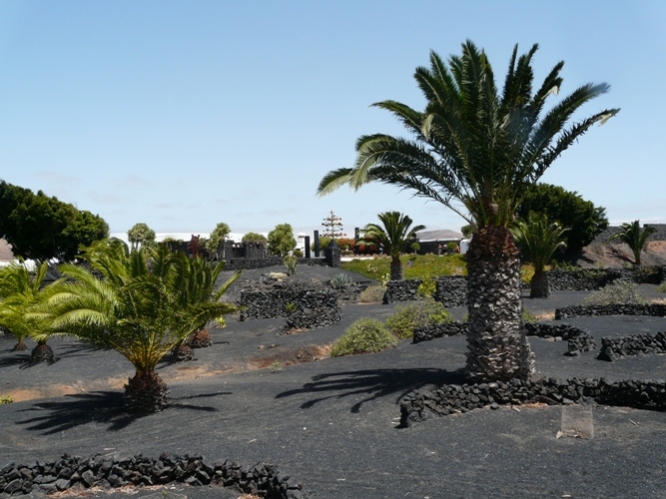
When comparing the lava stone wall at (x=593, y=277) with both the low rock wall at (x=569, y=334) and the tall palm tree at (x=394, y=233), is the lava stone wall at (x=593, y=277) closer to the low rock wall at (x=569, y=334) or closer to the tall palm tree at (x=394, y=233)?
the tall palm tree at (x=394, y=233)

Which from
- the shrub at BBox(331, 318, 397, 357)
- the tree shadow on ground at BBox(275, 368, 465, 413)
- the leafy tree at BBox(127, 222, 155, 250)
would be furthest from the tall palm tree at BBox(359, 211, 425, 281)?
the leafy tree at BBox(127, 222, 155, 250)

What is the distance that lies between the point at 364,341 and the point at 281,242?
1784 inches

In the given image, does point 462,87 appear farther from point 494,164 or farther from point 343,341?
point 343,341

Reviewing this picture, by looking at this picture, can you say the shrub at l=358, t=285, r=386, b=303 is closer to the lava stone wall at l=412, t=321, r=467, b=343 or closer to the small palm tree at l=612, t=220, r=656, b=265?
the lava stone wall at l=412, t=321, r=467, b=343

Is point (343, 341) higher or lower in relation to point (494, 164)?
lower

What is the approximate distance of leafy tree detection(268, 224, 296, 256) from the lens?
2475 inches

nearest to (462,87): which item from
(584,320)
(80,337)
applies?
(80,337)

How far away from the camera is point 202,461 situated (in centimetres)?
816

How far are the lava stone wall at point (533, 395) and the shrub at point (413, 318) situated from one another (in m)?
9.62

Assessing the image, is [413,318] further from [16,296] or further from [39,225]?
[39,225]

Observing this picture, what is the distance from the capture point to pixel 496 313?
38.2 feet

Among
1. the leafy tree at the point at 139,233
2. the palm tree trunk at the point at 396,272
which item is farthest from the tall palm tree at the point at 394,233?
the leafy tree at the point at 139,233

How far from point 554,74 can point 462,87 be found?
178cm

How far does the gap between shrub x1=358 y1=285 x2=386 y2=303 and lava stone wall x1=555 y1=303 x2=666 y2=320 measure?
12226 mm
